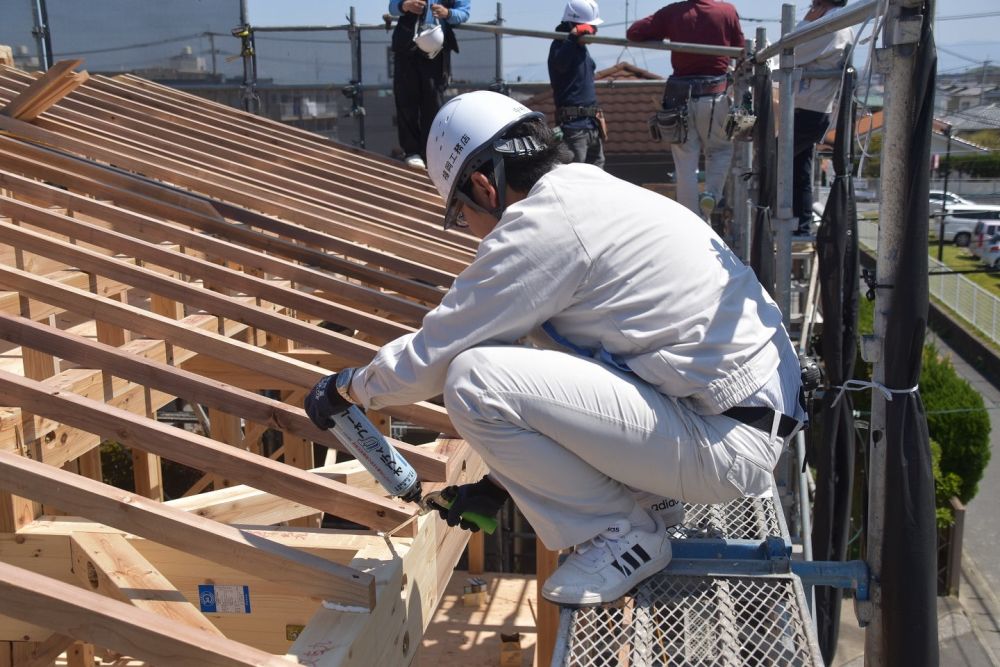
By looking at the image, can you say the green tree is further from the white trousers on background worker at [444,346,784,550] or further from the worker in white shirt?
the white trousers on background worker at [444,346,784,550]

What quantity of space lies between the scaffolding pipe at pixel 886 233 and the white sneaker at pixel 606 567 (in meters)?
0.55

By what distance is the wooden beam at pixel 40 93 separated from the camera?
18.3ft

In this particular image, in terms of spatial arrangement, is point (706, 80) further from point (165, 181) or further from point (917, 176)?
point (917, 176)

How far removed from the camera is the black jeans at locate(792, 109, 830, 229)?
605 centimetres

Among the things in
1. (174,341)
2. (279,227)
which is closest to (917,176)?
(174,341)

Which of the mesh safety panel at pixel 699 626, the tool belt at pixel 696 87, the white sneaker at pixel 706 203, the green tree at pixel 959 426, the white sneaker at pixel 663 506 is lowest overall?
the green tree at pixel 959 426

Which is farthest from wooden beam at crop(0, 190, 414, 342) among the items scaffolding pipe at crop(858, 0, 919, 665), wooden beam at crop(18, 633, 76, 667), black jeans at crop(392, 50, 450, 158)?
black jeans at crop(392, 50, 450, 158)

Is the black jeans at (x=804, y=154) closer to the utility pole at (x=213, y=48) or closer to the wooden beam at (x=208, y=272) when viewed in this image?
the wooden beam at (x=208, y=272)

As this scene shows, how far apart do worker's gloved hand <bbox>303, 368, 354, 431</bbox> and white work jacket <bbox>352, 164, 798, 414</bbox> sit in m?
0.15

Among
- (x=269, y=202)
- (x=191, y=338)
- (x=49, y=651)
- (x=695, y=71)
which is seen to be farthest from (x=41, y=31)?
(x=191, y=338)

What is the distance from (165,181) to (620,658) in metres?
4.16

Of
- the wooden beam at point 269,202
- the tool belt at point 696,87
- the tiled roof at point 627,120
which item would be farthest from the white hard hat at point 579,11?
the tiled roof at point 627,120

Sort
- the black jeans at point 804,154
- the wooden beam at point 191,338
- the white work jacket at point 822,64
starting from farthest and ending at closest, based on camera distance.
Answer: the black jeans at point 804,154 < the white work jacket at point 822,64 < the wooden beam at point 191,338

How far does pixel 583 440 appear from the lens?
7.72 feet
